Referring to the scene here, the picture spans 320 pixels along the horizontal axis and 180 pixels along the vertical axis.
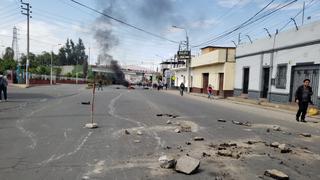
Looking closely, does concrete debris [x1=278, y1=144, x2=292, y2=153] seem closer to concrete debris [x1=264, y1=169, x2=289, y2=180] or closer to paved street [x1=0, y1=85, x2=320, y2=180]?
paved street [x1=0, y1=85, x2=320, y2=180]

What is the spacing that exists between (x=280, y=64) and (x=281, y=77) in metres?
0.96

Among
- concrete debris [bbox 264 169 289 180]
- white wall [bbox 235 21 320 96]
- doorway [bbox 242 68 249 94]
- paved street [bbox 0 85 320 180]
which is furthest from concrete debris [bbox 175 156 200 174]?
doorway [bbox 242 68 249 94]

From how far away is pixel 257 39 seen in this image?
35750mm

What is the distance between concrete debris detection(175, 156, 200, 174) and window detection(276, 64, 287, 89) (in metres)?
23.8

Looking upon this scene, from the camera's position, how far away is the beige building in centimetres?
4566

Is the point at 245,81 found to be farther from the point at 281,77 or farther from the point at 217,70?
the point at 217,70

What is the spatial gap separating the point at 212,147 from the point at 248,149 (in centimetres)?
81

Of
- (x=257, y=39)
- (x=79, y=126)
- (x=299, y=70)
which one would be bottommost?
(x=79, y=126)

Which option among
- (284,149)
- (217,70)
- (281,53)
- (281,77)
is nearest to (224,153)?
(284,149)

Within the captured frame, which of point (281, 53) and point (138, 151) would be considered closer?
point (138, 151)

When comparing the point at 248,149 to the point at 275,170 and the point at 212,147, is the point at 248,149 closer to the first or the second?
the point at 212,147

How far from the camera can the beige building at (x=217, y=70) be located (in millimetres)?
45656

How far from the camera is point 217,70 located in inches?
1955

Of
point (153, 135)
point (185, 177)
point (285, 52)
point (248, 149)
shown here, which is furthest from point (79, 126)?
point (285, 52)
